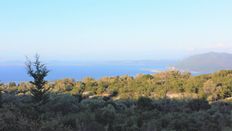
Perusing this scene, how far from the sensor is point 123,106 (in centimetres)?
2227

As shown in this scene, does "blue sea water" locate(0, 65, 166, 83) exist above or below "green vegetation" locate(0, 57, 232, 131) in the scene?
below

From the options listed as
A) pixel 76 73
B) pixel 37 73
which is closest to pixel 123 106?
pixel 37 73

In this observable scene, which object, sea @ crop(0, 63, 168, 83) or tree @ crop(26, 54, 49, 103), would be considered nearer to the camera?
tree @ crop(26, 54, 49, 103)

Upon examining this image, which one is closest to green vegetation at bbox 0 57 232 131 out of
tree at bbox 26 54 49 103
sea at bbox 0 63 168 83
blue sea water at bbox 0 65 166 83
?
tree at bbox 26 54 49 103

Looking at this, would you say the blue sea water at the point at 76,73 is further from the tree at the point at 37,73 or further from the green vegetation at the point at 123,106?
the tree at the point at 37,73

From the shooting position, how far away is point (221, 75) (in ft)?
124

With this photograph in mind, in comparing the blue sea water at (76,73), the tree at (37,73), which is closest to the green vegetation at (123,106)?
the tree at (37,73)

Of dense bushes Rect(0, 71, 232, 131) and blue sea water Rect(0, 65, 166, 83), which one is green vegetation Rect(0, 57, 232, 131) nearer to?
dense bushes Rect(0, 71, 232, 131)

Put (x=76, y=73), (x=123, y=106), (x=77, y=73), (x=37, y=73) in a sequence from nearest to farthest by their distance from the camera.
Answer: (x=123, y=106) < (x=37, y=73) < (x=77, y=73) < (x=76, y=73)

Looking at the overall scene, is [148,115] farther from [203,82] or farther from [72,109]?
[203,82]

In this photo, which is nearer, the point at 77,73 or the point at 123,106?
the point at 123,106

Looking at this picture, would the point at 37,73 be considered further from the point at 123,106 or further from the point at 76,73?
the point at 76,73

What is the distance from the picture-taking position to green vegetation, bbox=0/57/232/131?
34.4 ft

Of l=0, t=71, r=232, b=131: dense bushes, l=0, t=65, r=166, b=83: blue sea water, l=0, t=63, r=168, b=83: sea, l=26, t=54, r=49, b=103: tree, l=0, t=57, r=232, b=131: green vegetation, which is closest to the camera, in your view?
l=0, t=71, r=232, b=131: dense bushes
